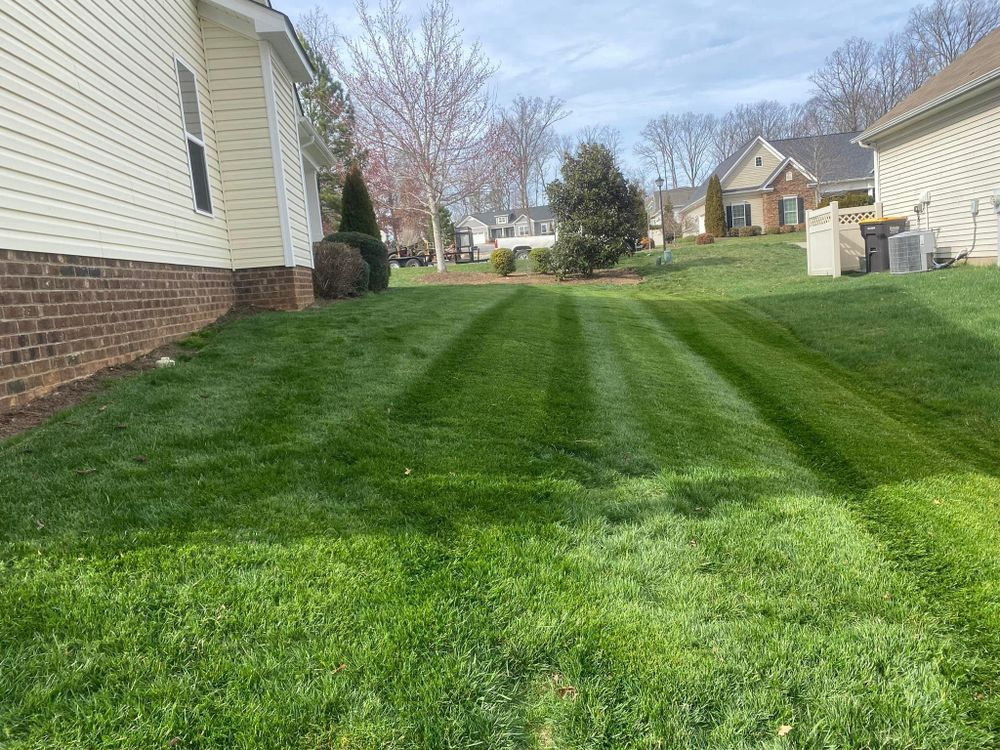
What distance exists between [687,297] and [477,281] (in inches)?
266

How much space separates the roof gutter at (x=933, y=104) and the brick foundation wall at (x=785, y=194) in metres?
18.4

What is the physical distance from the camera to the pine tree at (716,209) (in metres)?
33.8

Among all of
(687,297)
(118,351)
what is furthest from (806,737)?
(687,297)

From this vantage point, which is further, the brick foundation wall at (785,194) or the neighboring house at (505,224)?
the neighboring house at (505,224)

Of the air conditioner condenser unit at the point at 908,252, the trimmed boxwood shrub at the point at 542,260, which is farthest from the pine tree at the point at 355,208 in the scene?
the air conditioner condenser unit at the point at 908,252

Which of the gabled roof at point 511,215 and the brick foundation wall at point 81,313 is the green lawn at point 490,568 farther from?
the gabled roof at point 511,215

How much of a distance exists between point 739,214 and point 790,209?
104 inches

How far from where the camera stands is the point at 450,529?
8.99ft

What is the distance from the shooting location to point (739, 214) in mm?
34625

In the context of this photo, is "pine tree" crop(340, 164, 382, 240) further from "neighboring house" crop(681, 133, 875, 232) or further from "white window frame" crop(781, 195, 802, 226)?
"white window frame" crop(781, 195, 802, 226)

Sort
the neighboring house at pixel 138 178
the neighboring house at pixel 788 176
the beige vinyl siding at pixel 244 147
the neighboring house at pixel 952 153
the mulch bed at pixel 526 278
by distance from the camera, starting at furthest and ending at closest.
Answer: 1. the neighboring house at pixel 788 176
2. the mulch bed at pixel 526 278
3. the neighboring house at pixel 952 153
4. the beige vinyl siding at pixel 244 147
5. the neighboring house at pixel 138 178

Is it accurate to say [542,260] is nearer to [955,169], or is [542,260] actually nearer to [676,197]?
[955,169]

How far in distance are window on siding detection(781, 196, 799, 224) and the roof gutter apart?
730 inches

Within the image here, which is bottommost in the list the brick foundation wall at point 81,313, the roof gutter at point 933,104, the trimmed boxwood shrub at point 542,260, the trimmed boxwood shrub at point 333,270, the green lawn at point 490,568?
the green lawn at point 490,568
